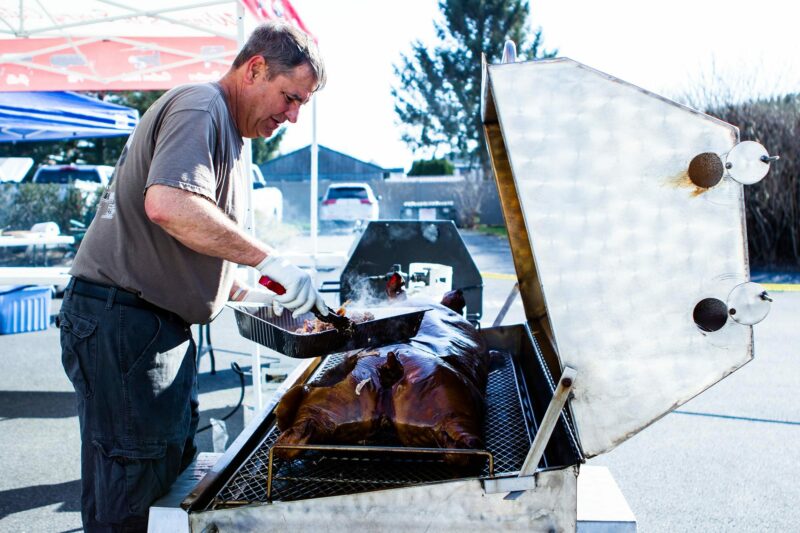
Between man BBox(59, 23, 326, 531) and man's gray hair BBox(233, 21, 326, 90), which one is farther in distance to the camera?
man's gray hair BBox(233, 21, 326, 90)

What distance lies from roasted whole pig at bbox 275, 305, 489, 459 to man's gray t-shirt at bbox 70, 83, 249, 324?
451mm

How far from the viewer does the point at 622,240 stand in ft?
4.46

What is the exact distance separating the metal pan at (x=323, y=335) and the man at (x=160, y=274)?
8 cm

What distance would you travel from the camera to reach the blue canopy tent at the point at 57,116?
8.94 meters

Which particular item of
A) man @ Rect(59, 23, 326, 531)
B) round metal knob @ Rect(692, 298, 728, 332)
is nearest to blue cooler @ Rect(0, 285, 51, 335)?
man @ Rect(59, 23, 326, 531)

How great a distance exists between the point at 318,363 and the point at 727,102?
13.5 m

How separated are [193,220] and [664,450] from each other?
3731 millimetres

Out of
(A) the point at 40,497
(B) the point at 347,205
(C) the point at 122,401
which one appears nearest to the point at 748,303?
(C) the point at 122,401

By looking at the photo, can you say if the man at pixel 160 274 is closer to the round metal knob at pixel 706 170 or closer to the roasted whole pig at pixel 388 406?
the roasted whole pig at pixel 388 406

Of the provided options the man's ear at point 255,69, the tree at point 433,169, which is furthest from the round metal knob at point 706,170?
the tree at point 433,169

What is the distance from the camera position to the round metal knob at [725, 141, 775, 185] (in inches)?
49.3

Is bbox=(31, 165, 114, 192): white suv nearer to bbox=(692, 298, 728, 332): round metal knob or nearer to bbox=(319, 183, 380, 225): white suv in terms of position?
bbox=(319, 183, 380, 225): white suv

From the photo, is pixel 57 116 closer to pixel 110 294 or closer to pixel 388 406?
pixel 110 294

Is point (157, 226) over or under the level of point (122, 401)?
over
